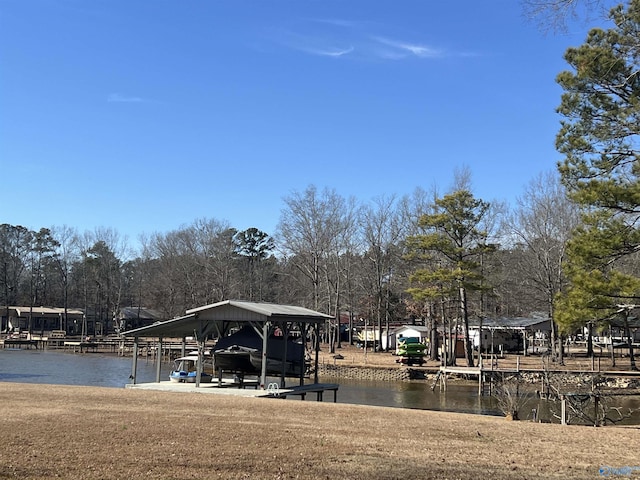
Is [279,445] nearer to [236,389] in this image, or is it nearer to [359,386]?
[236,389]

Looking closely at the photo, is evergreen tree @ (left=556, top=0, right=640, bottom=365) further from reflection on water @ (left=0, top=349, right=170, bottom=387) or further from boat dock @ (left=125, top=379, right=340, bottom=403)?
reflection on water @ (left=0, top=349, right=170, bottom=387)

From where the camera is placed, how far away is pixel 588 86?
1675cm

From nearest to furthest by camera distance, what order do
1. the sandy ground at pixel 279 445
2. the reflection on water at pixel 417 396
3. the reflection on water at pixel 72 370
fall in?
the sandy ground at pixel 279 445
the reflection on water at pixel 417 396
the reflection on water at pixel 72 370

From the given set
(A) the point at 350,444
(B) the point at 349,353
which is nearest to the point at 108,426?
(A) the point at 350,444

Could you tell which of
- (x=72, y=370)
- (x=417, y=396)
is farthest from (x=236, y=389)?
(x=72, y=370)

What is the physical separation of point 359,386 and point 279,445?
90.1 feet

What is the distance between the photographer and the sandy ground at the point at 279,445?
7.83 meters

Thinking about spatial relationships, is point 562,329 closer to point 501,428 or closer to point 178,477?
point 501,428

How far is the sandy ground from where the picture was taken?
7.83m

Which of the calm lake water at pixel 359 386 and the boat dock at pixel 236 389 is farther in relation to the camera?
the calm lake water at pixel 359 386

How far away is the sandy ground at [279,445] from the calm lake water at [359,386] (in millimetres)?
11233

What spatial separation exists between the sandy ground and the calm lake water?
11.2m

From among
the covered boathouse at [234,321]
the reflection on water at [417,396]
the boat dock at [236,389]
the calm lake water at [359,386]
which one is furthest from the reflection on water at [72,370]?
the reflection on water at [417,396]

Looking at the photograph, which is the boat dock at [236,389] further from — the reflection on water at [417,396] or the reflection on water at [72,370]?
the reflection on water at [72,370]
